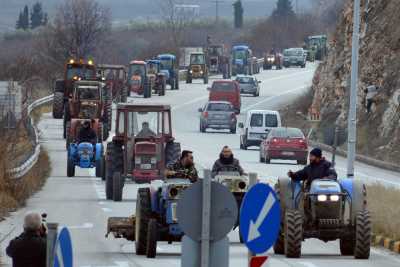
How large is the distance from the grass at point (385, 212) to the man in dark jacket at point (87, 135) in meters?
14.3

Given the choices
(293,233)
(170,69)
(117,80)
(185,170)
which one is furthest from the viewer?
(170,69)

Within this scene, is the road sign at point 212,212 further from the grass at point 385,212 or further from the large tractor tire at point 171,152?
the large tractor tire at point 171,152

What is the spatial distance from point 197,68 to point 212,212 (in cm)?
9468

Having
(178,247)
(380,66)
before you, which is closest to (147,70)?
(380,66)

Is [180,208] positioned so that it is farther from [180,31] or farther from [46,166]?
[180,31]

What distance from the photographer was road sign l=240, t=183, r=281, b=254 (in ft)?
45.8

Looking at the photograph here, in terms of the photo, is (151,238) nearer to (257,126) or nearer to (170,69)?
(257,126)

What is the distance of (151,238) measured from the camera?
2380 cm

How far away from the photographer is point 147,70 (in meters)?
95.1

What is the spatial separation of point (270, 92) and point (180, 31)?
62.5 metres

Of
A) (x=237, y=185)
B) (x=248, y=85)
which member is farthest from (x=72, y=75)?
(x=237, y=185)

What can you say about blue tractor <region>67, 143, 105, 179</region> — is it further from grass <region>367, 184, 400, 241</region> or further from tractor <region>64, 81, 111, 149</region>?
grass <region>367, 184, 400, 241</region>

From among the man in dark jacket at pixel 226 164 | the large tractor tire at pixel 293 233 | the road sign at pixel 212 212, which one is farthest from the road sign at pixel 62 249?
the man in dark jacket at pixel 226 164

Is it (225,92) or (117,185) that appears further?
(225,92)
